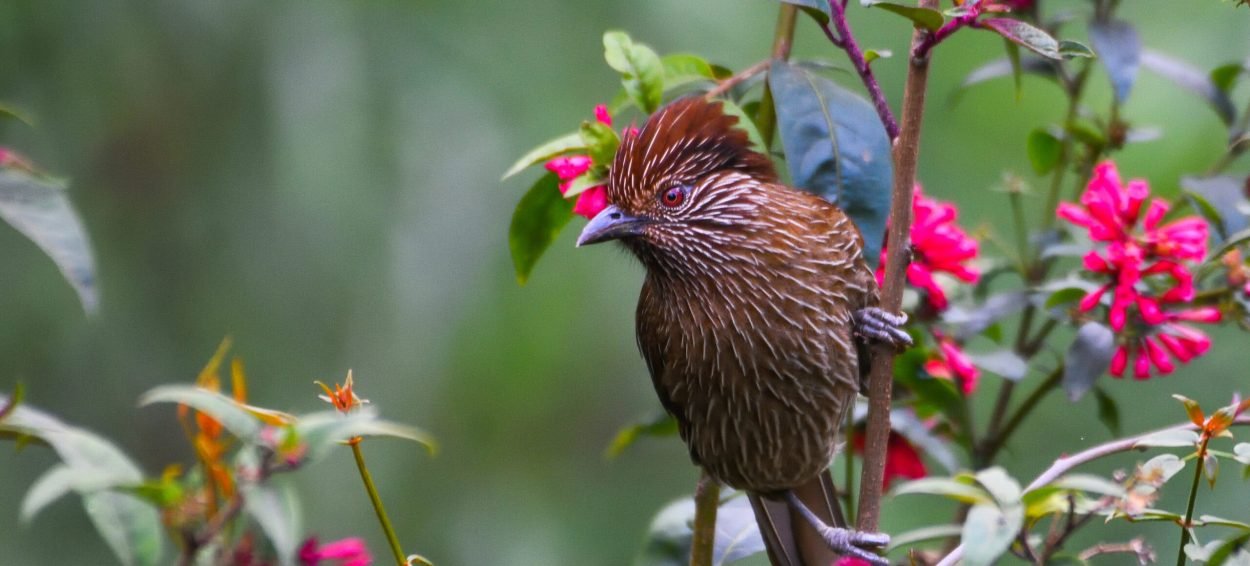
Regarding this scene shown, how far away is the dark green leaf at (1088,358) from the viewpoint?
269 cm

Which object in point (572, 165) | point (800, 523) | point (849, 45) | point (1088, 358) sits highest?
point (849, 45)

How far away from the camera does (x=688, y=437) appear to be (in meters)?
3.13

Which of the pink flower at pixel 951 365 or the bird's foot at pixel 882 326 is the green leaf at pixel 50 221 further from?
the pink flower at pixel 951 365

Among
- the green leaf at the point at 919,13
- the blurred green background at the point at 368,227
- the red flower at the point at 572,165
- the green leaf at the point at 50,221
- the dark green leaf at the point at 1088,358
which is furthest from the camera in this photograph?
the blurred green background at the point at 368,227

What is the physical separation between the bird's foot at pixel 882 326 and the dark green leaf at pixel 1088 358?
1.19 feet

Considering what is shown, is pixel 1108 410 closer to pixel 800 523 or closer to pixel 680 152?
pixel 800 523

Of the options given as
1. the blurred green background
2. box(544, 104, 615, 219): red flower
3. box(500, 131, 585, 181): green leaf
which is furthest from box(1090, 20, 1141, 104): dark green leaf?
the blurred green background

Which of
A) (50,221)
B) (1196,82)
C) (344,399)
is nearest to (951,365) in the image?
(1196,82)

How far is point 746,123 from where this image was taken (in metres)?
2.47

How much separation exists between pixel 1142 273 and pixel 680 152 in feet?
3.21


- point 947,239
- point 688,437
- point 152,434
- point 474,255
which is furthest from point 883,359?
point 152,434

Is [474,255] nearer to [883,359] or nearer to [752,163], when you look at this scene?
[752,163]

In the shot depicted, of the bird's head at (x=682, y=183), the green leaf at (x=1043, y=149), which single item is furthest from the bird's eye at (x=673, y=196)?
the green leaf at (x=1043, y=149)

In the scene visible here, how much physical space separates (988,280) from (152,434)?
140 inches
